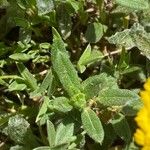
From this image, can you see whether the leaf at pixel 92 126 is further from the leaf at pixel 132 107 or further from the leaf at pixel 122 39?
the leaf at pixel 122 39

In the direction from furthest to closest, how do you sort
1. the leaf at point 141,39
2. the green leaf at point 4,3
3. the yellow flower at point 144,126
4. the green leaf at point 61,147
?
the green leaf at point 4,3
the leaf at point 141,39
the green leaf at point 61,147
the yellow flower at point 144,126

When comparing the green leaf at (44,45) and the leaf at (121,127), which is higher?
the green leaf at (44,45)

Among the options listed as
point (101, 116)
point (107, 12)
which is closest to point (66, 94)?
point (101, 116)

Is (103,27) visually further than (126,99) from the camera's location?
Yes

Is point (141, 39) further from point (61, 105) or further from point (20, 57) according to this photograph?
point (20, 57)

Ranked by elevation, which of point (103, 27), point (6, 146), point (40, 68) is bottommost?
point (6, 146)

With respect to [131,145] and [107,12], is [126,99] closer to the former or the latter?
[131,145]

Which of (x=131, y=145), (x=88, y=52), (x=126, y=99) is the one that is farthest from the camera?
(x=88, y=52)

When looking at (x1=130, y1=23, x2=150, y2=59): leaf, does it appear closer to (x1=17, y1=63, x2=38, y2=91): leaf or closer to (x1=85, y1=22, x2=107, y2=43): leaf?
(x1=85, y1=22, x2=107, y2=43): leaf

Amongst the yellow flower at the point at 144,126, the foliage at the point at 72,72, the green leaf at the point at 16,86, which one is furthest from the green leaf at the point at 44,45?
the yellow flower at the point at 144,126
